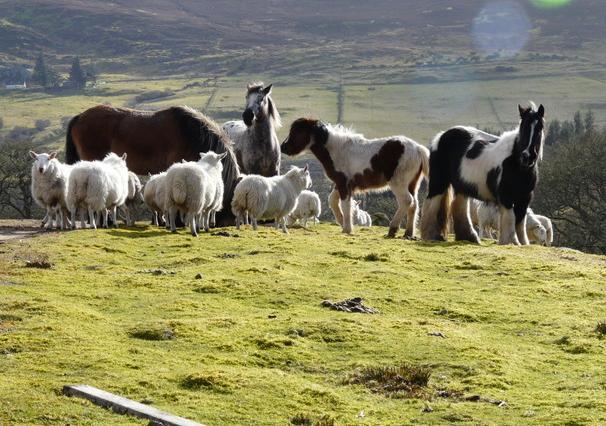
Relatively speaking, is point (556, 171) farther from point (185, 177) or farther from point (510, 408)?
point (510, 408)

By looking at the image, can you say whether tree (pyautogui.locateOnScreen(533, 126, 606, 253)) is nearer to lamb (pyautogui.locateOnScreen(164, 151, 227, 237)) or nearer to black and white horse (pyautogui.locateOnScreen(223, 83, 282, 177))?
black and white horse (pyautogui.locateOnScreen(223, 83, 282, 177))

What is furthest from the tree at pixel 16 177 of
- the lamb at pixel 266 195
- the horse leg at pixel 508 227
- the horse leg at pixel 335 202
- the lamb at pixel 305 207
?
the horse leg at pixel 508 227

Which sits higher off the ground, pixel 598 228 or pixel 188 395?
pixel 188 395

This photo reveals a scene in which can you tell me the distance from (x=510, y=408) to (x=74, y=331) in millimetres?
5705

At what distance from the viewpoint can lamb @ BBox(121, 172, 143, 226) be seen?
29.9 metres

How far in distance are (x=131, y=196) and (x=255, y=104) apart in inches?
184

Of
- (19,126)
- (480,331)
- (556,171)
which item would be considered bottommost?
(19,126)

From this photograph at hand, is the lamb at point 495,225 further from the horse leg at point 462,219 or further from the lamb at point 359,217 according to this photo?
the lamb at point 359,217

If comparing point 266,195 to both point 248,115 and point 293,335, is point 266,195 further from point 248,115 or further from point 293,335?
point 293,335

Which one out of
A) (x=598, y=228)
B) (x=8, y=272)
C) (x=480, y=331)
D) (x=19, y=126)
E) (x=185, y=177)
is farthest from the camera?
(x=19, y=126)

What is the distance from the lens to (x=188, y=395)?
1116 cm

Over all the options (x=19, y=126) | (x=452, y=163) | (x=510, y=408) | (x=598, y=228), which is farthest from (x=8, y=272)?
(x=19, y=126)

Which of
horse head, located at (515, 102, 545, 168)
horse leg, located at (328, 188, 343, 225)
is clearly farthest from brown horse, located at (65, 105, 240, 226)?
horse head, located at (515, 102, 545, 168)

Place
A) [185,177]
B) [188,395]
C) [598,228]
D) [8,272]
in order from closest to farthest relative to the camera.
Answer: [188,395]
[8,272]
[185,177]
[598,228]
